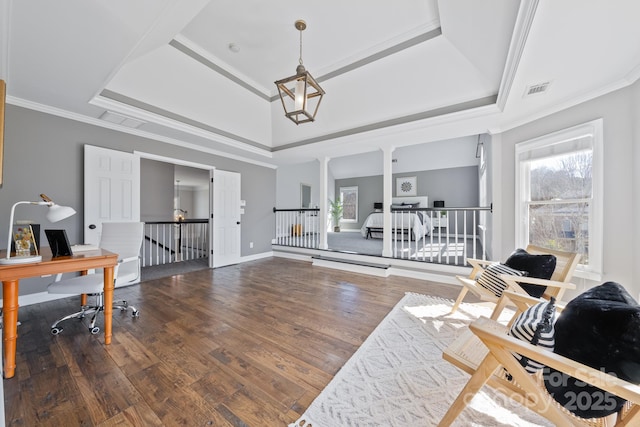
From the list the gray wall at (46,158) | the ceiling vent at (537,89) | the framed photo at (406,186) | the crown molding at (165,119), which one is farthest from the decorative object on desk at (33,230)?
the framed photo at (406,186)

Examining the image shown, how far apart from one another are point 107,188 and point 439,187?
9.50m

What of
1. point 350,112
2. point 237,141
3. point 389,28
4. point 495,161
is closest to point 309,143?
point 350,112

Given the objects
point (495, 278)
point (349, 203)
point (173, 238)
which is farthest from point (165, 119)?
point (349, 203)

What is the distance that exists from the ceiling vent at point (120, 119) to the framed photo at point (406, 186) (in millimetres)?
8586

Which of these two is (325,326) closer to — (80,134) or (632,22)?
(632,22)

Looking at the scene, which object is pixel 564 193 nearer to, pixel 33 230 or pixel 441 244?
pixel 441 244

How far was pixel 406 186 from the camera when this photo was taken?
952 cm

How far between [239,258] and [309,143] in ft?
9.85

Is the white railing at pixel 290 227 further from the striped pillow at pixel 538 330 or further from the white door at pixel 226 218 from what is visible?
the striped pillow at pixel 538 330

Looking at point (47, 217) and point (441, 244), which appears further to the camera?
point (441, 244)

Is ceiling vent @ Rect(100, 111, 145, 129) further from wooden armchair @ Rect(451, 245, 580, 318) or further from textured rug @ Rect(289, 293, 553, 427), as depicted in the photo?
wooden armchair @ Rect(451, 245, 580, 318)

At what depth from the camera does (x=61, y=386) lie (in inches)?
59.8

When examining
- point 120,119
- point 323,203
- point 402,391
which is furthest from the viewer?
point 323,203

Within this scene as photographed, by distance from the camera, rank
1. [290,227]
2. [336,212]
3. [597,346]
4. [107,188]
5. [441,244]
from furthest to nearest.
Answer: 1. [336,212]
2. [290,227]
3. [441,244]
4. [107,188]
5. [597,346]
